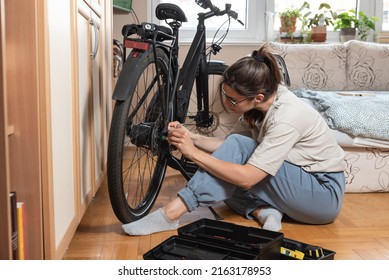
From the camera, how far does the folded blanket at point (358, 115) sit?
245 cm

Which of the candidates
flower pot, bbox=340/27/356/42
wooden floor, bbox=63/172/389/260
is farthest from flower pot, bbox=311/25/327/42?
wooden floor, bbox=63/172/389/260

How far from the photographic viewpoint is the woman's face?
74.8 inches

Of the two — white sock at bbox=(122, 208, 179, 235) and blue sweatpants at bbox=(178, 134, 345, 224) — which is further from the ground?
blue sweatpants at bbox=(178, 134, 345, 224)

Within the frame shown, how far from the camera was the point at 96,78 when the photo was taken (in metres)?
2.27

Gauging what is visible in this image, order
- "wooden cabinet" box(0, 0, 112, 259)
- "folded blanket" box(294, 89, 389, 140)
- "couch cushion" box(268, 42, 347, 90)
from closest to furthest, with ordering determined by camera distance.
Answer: "wooden cabinet" box(0, 0, 112, 259) → "folded blanket" box(294, 89, 389, 140) → "couch cushion" box(268, 42, 347, 90)

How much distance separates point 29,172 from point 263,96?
894 millimetres

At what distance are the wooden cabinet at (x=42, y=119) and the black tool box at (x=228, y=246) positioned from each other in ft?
1.06

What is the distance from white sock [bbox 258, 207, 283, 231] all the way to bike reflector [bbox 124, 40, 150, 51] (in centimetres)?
74

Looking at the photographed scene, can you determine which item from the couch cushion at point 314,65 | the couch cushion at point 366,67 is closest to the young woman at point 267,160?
the couch cushion at point 314,65

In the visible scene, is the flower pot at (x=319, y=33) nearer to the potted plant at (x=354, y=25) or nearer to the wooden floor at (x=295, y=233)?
the potted plant at (x=354, y=25)

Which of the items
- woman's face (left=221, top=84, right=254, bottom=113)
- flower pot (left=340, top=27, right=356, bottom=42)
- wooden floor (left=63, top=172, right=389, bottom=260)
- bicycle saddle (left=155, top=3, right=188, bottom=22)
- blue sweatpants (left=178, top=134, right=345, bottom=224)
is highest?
flower pot (left=340, top=27, right=356, bottom=42)

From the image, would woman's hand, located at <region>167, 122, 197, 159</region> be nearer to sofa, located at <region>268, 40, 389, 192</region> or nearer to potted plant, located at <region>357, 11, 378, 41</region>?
sofa, located at <region>268, 40, 389, 192</region>

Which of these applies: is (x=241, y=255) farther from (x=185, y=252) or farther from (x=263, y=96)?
(x=263, y=96)

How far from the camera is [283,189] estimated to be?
6.49 feet
